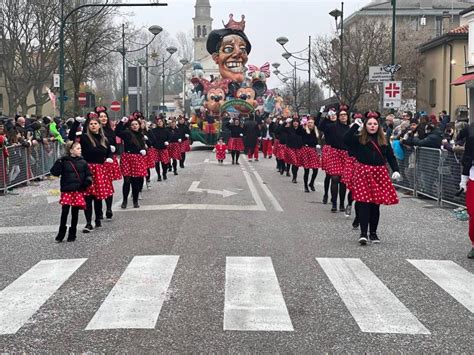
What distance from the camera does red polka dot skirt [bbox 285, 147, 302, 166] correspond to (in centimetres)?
1762

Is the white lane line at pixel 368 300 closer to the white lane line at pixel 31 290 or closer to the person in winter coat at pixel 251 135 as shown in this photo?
the white lane line at pixel 31 290

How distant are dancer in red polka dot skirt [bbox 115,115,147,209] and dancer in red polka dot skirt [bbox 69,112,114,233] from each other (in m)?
1.92

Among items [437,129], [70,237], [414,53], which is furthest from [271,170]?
[414,53]

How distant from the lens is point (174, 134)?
2119 cm

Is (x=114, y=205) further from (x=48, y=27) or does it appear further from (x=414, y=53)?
(x=414, y=53)

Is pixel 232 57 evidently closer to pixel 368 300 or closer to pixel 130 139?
pixel 130 139

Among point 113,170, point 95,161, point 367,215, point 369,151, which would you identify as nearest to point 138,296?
point 367,215

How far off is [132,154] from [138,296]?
6.54 m

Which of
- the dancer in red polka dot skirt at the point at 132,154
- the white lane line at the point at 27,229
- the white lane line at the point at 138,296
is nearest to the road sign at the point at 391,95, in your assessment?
the dancer in red polka dot skirt at the point at 132,154

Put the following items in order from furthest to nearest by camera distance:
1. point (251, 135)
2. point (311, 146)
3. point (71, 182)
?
point (251, 135), point (311, 146), point (71, 182)

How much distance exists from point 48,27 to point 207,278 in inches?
1510

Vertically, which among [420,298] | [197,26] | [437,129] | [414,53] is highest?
[197,26]

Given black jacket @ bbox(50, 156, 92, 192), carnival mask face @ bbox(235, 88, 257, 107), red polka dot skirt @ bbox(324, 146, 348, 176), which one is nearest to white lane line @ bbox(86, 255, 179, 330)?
black jacket @ bbox(50, 156, 92, 192)

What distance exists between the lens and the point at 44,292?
676 centimetres
